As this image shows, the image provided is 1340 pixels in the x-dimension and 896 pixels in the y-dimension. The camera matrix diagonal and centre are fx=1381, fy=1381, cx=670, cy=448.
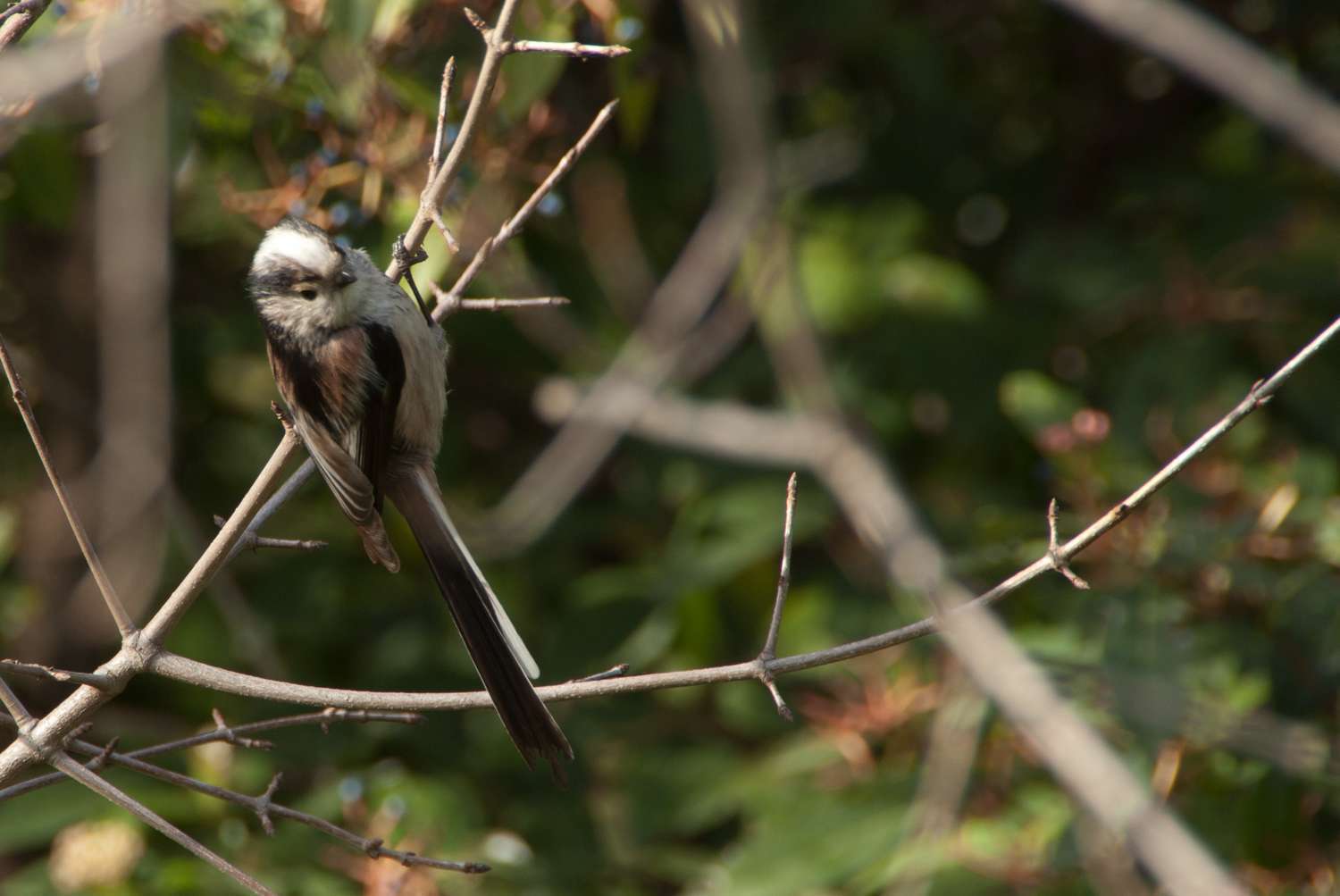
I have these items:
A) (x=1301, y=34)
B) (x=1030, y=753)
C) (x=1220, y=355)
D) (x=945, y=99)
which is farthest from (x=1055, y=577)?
(x=1301, y=34)

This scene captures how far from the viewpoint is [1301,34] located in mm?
4301

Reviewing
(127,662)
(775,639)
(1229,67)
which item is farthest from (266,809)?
(1229,67)

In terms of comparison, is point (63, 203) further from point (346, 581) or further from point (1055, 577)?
point (1055, 577)

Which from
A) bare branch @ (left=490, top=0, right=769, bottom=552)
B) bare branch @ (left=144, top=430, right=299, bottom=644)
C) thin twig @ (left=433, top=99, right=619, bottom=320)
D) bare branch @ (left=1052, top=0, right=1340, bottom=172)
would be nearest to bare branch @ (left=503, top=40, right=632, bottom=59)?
thin twig @ (left=433, top=99, right=619, bottom=320)

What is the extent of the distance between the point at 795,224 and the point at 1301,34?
5.67 ft

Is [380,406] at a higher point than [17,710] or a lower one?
Answer: lower

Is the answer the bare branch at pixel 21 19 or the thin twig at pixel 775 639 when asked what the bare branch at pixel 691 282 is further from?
the bare branch at pixel 21 19

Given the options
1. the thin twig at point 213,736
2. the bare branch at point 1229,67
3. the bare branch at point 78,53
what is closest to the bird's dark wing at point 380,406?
the bare branch at point 78,53

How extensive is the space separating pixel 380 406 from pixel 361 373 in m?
0.10

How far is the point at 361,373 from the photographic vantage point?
3285 millimetres

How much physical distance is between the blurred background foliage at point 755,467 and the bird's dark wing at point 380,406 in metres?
0.29

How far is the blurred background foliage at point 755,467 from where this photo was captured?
3.22m

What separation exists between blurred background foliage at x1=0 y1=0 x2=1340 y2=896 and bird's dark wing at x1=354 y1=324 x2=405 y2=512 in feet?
0.97

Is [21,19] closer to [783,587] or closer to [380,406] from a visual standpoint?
[380,406]
